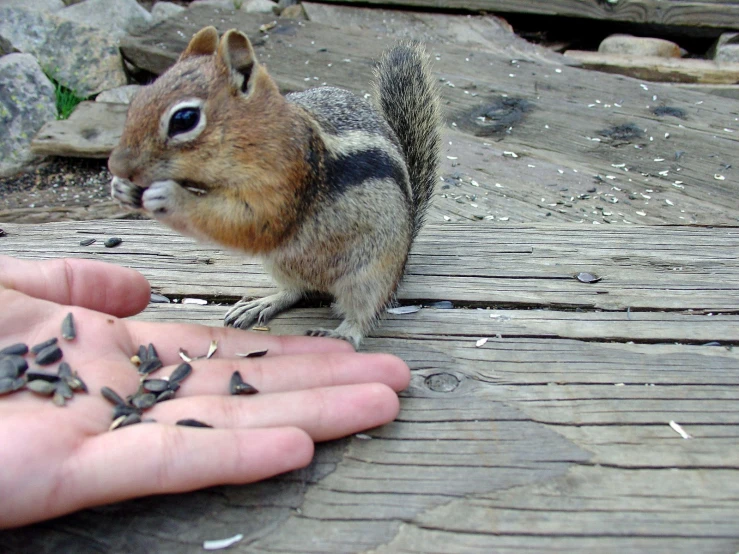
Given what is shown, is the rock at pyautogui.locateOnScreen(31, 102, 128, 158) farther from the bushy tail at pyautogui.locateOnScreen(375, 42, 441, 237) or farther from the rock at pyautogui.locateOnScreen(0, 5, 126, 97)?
the bushy tail at pyautogui.locateOnScreen(375, 42, 441, 237)

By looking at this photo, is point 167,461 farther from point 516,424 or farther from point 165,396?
point 516,424

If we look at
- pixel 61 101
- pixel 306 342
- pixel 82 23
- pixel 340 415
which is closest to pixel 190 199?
pixel 306 342

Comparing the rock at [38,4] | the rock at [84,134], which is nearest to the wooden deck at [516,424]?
the rock at [84,134]

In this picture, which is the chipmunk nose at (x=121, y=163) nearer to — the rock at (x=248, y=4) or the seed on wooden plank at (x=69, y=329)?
the seed on wooden plank at (x=69, y=329)

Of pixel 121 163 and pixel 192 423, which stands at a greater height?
pixel 121 163

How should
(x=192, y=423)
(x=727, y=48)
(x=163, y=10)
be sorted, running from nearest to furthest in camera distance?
(x=192, y=423) → (x=727, y=48) → (x=163, y=10)

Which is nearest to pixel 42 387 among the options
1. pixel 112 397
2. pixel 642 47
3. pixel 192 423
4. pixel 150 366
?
pixel 112 397
